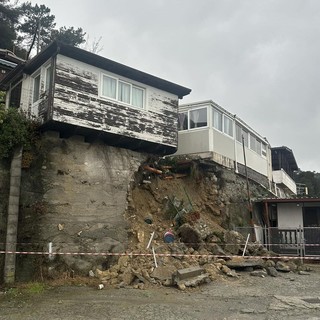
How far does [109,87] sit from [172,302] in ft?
28.3

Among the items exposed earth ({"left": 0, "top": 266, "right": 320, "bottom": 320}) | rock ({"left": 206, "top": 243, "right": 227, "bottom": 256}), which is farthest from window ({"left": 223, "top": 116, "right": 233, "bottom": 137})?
exposed earth ({"left": 0, "top": 266, "right": 320, "bottom": 320})

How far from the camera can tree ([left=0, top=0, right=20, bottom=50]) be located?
108 ft

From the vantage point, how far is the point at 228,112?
2181 cm

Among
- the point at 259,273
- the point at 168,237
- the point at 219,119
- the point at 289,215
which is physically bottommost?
the point at 259,273

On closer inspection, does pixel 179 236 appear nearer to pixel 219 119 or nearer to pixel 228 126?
pixel 219 119

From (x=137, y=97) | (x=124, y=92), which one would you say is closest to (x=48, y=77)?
(x=124, y=92)

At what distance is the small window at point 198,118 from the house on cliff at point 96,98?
2.80 metres

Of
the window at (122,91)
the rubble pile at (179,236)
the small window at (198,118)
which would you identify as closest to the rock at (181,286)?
the rubble pile at (179,236)

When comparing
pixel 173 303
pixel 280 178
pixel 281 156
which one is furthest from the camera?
pixel 281 156

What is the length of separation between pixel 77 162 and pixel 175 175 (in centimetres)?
586

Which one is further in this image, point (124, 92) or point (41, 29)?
point (41, 29)

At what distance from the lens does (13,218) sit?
1238 cm

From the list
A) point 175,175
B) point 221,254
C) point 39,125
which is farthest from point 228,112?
point 39,125

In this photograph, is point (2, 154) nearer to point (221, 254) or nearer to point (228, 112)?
point (221, 254)
